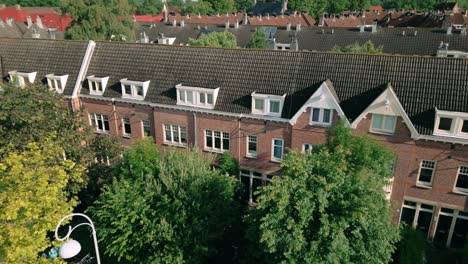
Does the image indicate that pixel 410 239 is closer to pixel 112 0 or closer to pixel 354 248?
pixel 354 248

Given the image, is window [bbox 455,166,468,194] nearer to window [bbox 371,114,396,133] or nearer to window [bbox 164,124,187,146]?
window [bbox 371,114,396,133]

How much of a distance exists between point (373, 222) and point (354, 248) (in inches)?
61.7

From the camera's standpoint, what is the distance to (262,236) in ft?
52.5

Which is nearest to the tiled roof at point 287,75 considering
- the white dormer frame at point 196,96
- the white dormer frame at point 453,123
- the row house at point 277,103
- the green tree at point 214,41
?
the row house at point 277,103

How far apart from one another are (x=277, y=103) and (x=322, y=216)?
12308 mm

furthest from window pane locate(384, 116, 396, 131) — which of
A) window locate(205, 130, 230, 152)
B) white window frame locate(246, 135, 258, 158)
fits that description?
window locate(205, 130, 230, 152)

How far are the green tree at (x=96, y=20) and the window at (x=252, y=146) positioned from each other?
32.3m

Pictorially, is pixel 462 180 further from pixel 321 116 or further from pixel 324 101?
pixel 324 101

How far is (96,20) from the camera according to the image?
49.3 m

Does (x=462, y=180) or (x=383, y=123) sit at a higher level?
(x=383, y=123)

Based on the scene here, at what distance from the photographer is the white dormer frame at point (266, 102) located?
26.5 metres

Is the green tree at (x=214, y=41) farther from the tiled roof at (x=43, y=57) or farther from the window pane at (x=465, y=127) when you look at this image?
the window pane at (x=465, y=127)

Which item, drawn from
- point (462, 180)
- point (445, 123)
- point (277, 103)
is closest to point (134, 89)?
point (277, 103)

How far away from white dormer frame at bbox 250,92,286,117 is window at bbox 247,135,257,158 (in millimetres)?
2286
